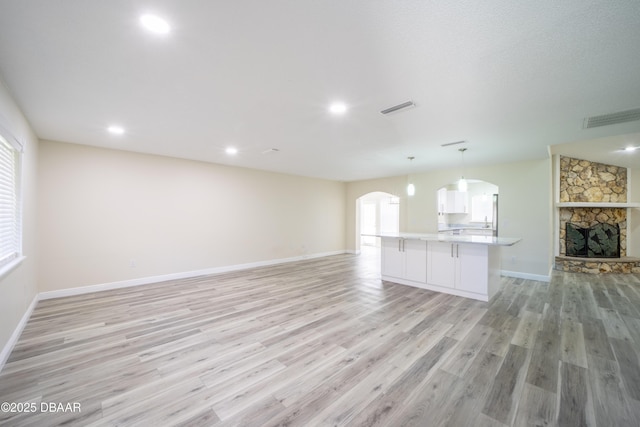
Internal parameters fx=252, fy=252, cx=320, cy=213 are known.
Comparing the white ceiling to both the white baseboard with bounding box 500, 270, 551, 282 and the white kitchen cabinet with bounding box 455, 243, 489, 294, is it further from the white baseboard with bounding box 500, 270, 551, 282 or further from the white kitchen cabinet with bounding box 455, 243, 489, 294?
the white baseboard with bounding box 500, 270, 551, 282

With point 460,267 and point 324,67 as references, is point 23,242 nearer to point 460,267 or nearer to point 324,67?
point 324,67

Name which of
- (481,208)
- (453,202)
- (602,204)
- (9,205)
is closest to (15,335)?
(9,205)

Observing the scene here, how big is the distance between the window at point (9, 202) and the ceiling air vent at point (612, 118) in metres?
6.46

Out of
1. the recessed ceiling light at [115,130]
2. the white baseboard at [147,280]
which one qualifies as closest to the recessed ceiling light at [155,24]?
the recessed ceiling light at [115,130]

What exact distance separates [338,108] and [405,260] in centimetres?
340

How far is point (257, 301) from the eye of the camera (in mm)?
4047

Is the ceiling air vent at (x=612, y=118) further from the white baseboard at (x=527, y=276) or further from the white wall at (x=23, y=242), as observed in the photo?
the white wall at (x=23, y=242)

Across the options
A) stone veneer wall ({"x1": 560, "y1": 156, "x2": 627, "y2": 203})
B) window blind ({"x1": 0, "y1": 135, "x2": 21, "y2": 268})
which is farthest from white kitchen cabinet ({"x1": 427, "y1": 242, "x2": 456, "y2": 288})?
window blind ({"x1": 0, "y1": 135, "x2": 21, "y2": 268})

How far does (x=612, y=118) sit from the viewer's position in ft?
10.0

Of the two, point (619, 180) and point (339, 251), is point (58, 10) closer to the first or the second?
point (339, 251)

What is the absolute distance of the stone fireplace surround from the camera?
6.51m

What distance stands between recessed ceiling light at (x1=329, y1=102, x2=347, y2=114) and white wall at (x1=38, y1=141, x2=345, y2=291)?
405 centimetres

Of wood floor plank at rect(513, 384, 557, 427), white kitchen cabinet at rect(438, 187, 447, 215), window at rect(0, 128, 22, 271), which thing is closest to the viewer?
wood floor plank at rect(513, 384, 557, 427)

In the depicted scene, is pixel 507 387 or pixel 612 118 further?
pixel 612 118
